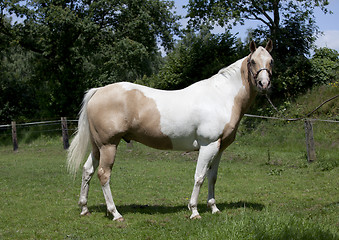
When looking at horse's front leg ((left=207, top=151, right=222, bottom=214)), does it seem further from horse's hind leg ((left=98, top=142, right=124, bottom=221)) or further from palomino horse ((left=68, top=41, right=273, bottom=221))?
horse's hind leg ((left=98, top=142, right=124, bottom=221))

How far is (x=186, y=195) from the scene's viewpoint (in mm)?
7266

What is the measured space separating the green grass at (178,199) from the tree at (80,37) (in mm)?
9432

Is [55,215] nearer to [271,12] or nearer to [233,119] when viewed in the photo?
[233,119]

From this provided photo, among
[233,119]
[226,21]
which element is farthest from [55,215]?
[226,21]

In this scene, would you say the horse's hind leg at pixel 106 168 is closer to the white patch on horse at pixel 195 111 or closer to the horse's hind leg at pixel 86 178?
the horse's hind leg at pixel 86 178

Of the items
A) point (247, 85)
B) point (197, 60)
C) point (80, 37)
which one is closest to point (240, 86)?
point (247, 85)

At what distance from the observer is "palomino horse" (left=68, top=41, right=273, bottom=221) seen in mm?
5359

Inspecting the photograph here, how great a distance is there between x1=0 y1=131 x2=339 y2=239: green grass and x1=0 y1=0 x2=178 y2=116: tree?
9.43 m

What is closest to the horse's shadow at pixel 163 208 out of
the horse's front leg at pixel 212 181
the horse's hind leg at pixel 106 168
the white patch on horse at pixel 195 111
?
the horse's front leg at pixel 212 181

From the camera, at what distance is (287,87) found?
16.7 m

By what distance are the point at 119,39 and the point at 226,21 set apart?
25.7 ft

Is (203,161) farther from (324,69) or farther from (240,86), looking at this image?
(324,69)

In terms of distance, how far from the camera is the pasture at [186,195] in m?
4.56

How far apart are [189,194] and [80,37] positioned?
624 inches
